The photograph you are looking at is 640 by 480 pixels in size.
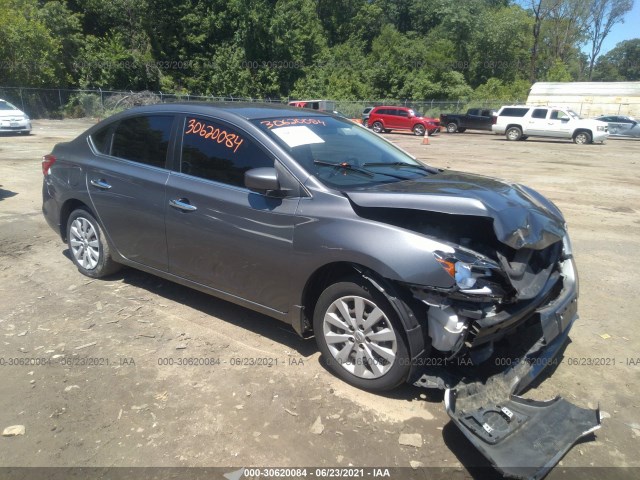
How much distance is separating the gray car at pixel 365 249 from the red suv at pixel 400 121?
27146 mm

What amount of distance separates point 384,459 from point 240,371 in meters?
1.25

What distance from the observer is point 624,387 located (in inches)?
137

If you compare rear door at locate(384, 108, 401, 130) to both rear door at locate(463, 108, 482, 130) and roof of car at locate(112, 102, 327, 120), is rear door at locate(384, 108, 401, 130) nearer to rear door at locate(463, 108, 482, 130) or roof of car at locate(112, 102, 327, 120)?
rear door at locate(463, 108, 482, 130)

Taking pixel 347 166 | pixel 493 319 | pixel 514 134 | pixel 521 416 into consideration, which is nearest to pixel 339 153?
pixel 347 166

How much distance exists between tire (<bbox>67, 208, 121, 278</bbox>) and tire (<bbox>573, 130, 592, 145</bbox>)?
26.2 meters

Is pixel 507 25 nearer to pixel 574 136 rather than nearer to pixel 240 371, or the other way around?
pixel 574 136

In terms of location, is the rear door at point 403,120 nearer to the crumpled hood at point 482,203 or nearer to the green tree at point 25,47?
the green tree at point 25,47

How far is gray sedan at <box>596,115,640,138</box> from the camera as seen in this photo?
30.5 metres

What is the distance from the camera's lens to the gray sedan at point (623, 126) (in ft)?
100

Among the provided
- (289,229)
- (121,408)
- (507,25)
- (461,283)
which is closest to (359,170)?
(289,229)

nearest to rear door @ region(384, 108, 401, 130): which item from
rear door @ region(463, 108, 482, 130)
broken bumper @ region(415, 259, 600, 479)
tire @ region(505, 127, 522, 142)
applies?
rear door @ region(463, 108, 482, 130)

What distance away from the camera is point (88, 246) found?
505 centimetres

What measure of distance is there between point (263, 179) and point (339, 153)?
806 millimetres

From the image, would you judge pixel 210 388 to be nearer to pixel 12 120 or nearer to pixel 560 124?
pixel 12 120
